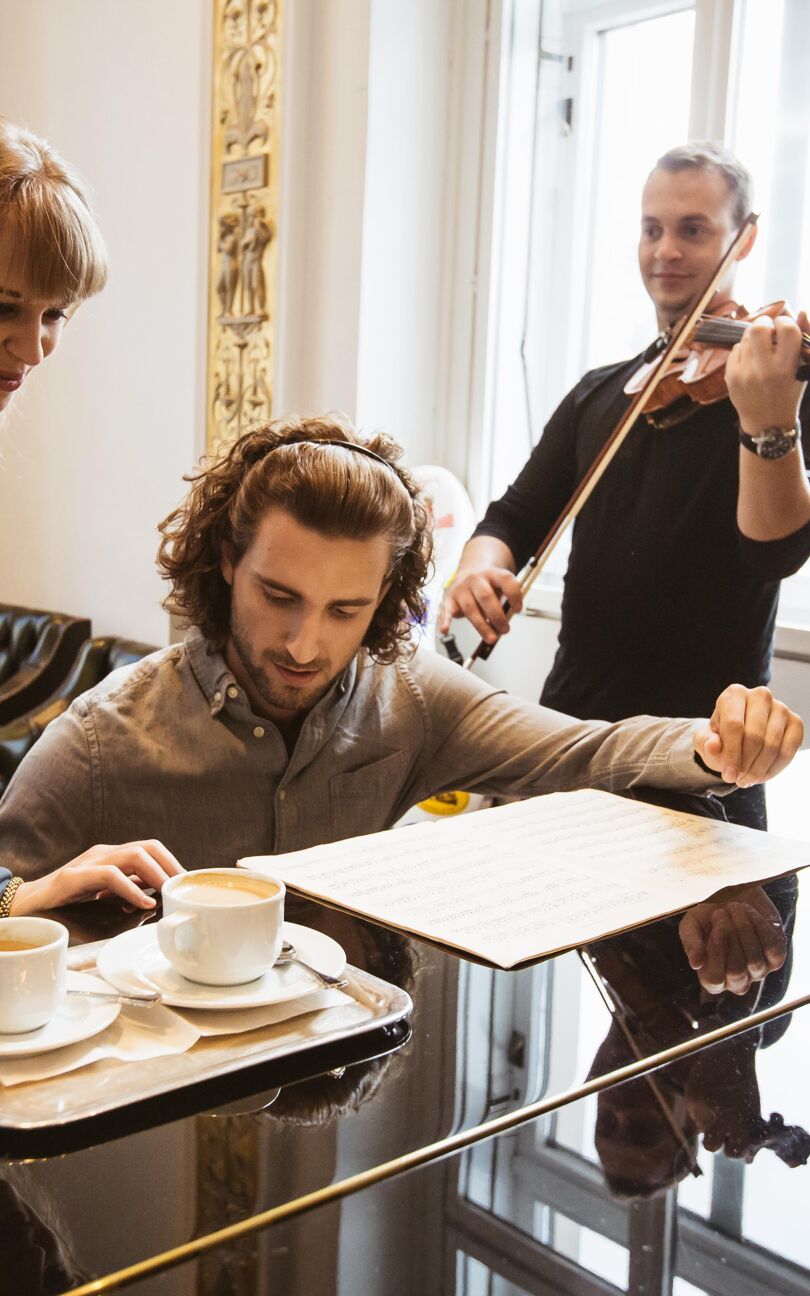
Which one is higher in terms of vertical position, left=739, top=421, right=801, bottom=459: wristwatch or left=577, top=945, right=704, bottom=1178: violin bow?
left=739, top=421, right=801, bottom=459: wristwatch

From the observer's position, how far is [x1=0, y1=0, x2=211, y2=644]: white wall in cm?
384

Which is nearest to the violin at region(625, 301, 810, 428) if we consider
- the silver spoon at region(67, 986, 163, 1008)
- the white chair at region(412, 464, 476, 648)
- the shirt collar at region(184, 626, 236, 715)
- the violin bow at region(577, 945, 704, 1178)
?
the shirt collar at region(184, 626, 236, 715)

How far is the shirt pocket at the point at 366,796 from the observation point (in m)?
1.64

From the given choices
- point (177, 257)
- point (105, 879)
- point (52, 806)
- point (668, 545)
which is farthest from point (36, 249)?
point (177, 257)

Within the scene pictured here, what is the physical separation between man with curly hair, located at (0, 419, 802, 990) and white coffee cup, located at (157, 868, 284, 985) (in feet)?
1.98

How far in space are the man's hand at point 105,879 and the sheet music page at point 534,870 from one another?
0.36 ft

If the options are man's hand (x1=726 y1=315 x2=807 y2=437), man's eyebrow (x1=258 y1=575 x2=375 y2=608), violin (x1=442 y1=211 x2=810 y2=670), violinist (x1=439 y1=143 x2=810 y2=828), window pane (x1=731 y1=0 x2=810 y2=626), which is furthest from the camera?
window pane (x1=731 y1=0 x2=810 y2=626)

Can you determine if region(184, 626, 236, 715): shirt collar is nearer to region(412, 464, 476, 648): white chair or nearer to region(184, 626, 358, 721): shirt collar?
region(184, 626, 358, 721): shirt collar

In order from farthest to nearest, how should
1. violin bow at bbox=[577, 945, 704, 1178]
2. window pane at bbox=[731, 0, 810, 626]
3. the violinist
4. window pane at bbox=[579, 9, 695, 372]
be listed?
window pane at bbox=[579, 9, 695, 372]
window pane at bbox=[731, 0, 810, 626]
the violinist
violin bow at bbox=[577, 945, 704, 1178]

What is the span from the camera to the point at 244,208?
3615mm

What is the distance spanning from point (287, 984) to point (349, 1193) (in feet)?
0.75

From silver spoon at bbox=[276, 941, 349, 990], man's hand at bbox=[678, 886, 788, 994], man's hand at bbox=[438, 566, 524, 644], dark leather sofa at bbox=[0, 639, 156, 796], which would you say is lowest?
dark leather sofa at bbox=[0, 639, 156, 796]

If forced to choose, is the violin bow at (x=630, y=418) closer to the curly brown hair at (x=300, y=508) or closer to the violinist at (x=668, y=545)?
the violinist at (x=668, y=545)

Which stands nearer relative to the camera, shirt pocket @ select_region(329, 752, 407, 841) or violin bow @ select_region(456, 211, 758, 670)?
shirt pocket @ select_region(329, 752, 407, 841)
